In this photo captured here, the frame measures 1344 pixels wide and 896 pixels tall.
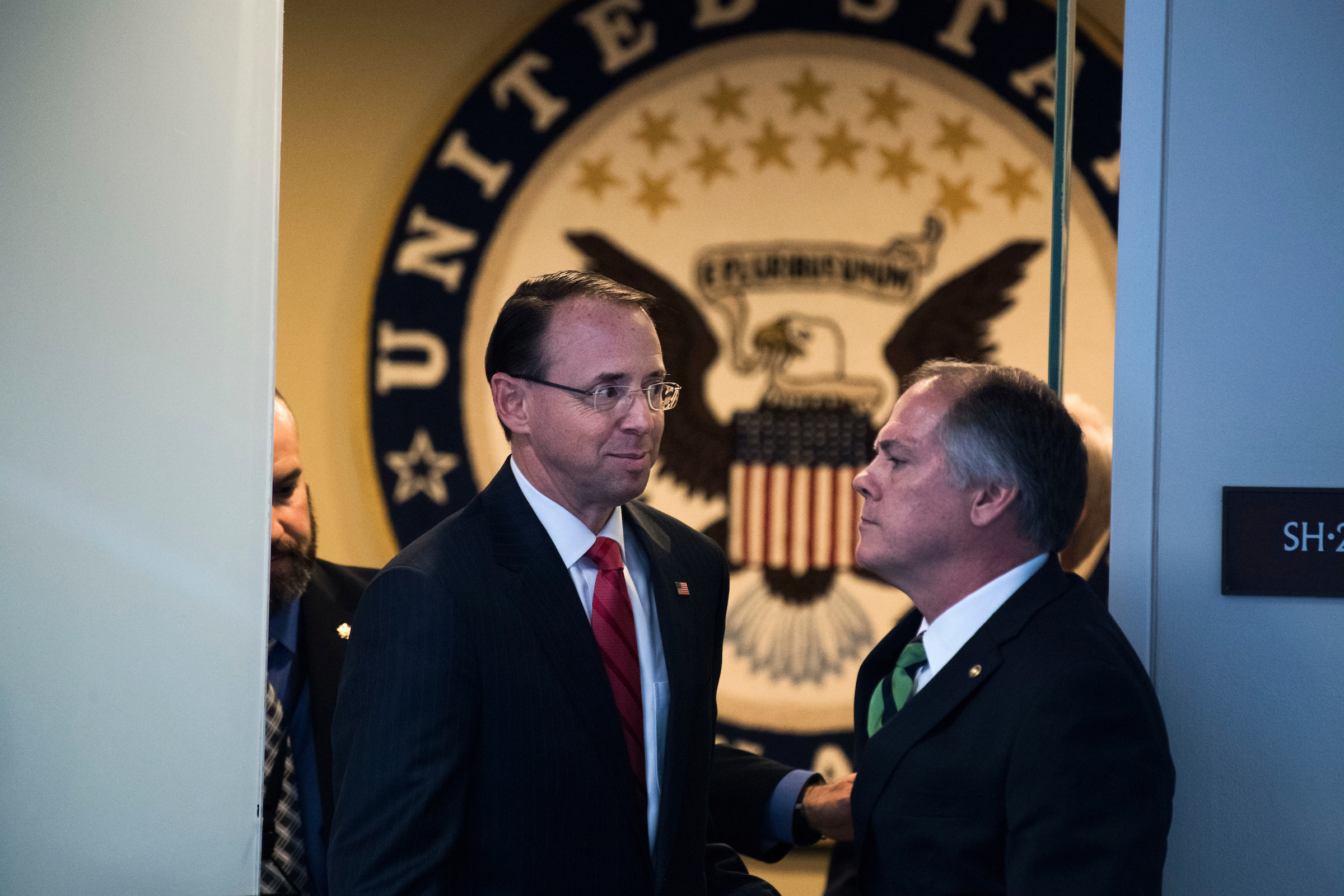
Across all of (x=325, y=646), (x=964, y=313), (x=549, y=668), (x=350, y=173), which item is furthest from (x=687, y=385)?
(x=549, y=668)

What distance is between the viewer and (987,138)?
3.35 meters

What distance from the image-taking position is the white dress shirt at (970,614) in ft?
4.91

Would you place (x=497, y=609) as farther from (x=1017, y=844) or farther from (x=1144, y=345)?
(x=1144, y=345)

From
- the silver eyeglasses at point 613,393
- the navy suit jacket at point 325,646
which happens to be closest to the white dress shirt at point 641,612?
the silver eyeglasses at point 613,393

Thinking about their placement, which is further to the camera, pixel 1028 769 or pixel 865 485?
pixel 865 485

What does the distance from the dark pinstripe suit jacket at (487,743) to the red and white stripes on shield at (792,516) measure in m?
1.75

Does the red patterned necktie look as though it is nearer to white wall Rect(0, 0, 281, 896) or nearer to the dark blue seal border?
white wall Rect(0, 0, 281, 896)

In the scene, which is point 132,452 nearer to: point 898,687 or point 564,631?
point 564,631

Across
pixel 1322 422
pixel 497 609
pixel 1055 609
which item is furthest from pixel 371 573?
pixel 1322 422

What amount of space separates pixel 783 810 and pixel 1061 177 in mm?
1082

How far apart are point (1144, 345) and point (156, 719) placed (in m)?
1.31

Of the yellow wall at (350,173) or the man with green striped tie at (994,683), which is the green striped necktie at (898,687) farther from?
the yellow wall at (350,173)

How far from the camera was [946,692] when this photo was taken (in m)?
1.42

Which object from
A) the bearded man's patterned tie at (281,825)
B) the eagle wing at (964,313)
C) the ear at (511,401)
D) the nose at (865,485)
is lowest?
the bearded man's patterned tie at (281,825)
